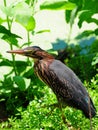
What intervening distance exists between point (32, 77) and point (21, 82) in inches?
19.3

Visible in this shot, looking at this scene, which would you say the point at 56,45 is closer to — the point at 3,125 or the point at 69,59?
the point at 69,59

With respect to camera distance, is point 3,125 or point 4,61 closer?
point 3,125

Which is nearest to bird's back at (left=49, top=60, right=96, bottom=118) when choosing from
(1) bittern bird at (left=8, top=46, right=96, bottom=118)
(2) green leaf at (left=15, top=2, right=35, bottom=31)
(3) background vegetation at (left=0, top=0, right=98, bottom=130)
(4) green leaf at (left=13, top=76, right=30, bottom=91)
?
(1) bittern bird at (left=8, top=46, right=96, bottom=118)

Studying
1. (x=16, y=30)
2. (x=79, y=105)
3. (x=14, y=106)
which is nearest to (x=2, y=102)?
(x=14, y=106)

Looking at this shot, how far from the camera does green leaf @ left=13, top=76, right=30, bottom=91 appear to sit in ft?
15.0

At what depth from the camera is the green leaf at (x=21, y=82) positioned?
4562 millimetres

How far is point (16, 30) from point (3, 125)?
2183mm

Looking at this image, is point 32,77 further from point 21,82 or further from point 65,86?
point 65,86

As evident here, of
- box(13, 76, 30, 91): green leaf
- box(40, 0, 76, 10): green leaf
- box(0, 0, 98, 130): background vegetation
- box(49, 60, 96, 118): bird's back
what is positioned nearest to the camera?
box(49, 60, 96, 118): bird's back

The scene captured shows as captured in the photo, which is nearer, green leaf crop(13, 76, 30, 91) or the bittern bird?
the bittern bird

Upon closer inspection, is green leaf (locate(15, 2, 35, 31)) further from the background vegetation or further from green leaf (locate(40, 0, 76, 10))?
green leaf (locate(40, 0, 76, 10))

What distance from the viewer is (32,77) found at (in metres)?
5.06

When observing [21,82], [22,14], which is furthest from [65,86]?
[21,82]

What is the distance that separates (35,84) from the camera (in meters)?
5.00
